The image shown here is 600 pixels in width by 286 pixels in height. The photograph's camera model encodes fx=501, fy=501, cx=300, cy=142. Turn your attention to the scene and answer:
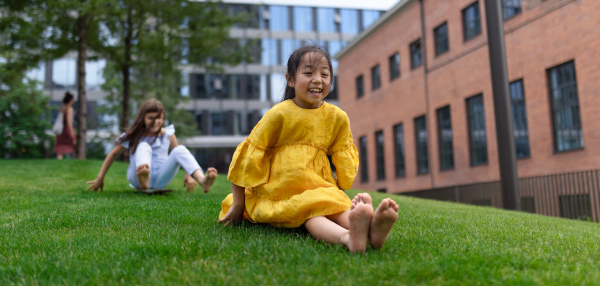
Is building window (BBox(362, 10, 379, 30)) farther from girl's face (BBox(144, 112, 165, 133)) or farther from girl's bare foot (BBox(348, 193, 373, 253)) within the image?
girl's bare foot (BBox(348, 193, 373, 253))

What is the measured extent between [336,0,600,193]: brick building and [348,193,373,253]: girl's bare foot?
13582 mm

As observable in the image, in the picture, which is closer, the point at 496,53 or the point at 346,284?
the point at 346,284

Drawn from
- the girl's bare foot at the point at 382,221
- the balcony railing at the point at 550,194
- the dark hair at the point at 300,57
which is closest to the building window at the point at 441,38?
the balcony railing at the point at 550,194

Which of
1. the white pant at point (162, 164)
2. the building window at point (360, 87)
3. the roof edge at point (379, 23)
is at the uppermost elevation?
the roof edge at point (379, 23)

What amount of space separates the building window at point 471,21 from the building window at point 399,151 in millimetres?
6333

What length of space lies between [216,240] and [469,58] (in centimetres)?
1829

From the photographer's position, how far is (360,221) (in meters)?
2.95

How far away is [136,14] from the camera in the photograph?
64.0 ft

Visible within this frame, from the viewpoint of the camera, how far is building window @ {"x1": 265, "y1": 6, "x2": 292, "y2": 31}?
46.5 metres

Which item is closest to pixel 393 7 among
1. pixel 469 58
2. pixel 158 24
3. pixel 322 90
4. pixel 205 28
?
pixel 469 58

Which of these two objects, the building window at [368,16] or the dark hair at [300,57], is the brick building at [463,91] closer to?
the dark hair at [300,57]

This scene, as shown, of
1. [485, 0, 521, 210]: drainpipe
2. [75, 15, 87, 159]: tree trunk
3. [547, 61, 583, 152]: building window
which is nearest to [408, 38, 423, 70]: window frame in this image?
[547, 61, 583, 152]: building window

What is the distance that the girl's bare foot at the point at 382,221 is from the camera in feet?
9.38

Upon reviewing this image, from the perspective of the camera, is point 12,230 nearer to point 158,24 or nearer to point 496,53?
point 496,53
